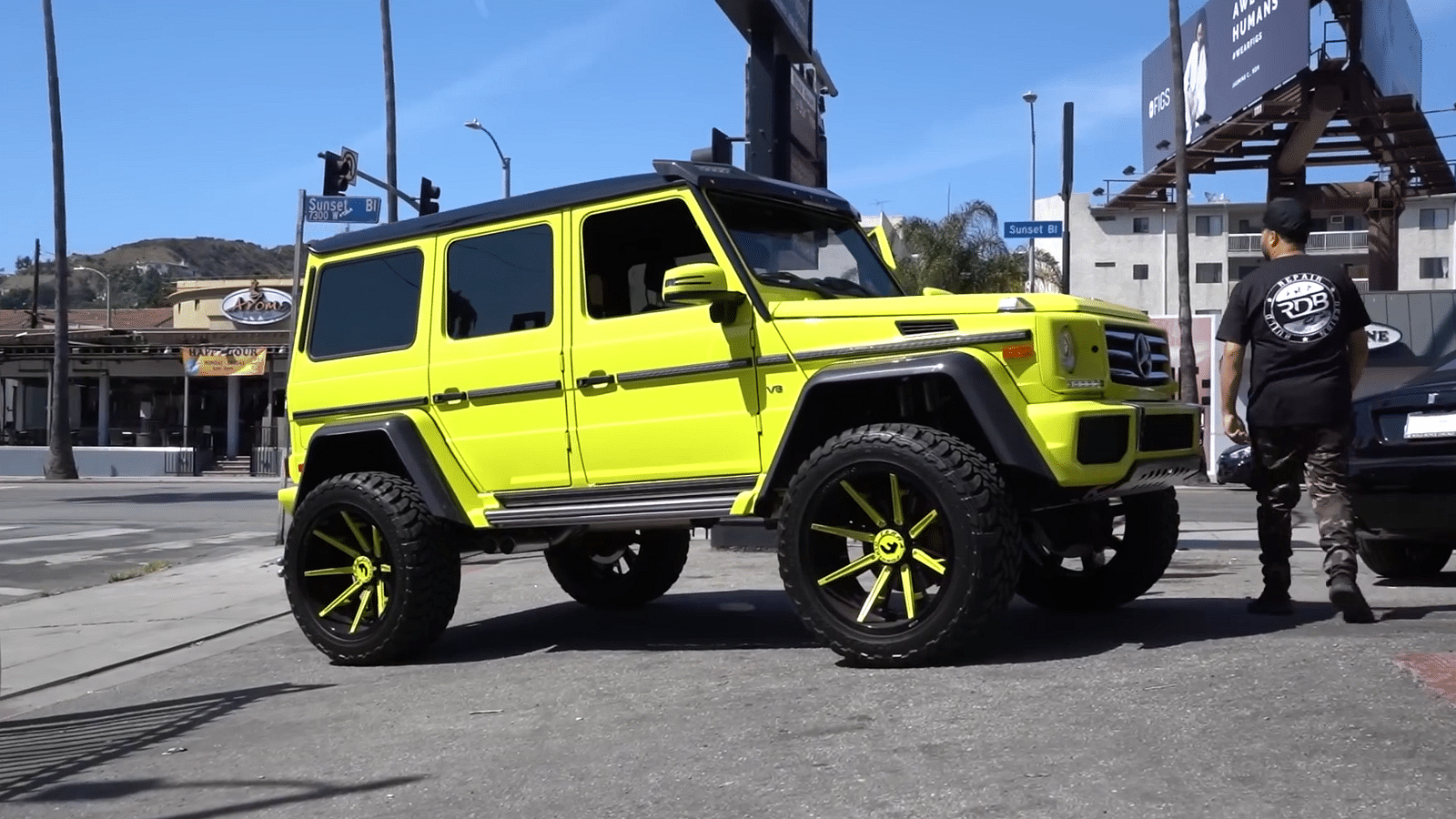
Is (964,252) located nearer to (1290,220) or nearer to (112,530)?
(112,530)

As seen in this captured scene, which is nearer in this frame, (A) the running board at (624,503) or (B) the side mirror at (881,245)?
(A) the running board at (624,503)

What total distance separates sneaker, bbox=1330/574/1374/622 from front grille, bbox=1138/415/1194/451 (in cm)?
81

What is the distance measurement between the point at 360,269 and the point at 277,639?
2393 millimetres

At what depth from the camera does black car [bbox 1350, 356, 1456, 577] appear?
7.02 meters

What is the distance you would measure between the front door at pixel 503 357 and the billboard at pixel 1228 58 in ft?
92.2

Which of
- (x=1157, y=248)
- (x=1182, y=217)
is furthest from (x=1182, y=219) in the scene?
→ (x=1157, y=248)

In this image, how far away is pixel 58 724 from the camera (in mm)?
6070

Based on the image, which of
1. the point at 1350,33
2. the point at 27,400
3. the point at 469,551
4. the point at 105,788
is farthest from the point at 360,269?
the point at 27,400

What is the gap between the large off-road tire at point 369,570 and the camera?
6.69 metres

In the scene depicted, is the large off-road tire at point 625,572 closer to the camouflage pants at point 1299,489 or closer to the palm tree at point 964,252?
the camouflage pants at point 1299,489

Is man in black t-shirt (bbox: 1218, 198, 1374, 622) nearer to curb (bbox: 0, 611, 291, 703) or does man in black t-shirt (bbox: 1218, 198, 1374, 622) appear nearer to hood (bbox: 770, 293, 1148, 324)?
hood (bbox: 770, 293, 1148, 324)

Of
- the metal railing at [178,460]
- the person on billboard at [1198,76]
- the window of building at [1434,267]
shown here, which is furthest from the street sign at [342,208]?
the window of building at [1434,267]

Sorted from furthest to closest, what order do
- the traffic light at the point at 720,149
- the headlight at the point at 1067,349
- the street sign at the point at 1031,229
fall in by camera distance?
the street sign at the point at 1031,229, the traffic light at the point at 720,149, the headlight at the point at 1067,349

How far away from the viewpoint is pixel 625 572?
841cm
